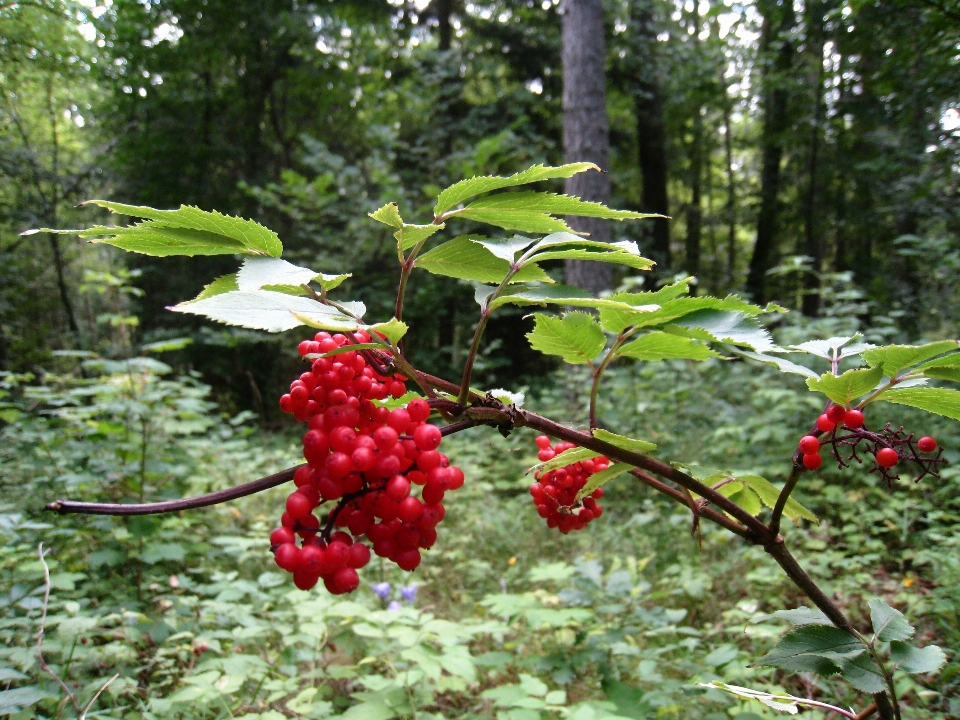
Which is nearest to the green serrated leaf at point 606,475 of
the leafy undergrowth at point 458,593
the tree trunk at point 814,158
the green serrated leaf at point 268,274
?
the leafy undergrowth at point 458,593

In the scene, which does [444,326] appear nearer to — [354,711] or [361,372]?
[354,711]

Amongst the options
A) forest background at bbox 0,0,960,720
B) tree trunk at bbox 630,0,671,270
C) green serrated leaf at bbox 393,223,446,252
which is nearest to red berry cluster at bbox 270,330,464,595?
green serrated leaf at bbox 393,223,446,252

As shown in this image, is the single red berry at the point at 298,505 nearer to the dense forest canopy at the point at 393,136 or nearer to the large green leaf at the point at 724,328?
the large green leaf at the point at 724,328

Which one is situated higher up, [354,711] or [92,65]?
[92,65]

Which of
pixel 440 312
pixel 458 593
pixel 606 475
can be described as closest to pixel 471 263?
pixel 606 475

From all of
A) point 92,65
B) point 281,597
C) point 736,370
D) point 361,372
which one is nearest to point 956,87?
point 736,370

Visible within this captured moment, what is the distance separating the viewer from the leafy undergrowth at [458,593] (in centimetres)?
171

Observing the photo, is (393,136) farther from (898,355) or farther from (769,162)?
(769,162)

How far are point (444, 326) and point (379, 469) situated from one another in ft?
23.7

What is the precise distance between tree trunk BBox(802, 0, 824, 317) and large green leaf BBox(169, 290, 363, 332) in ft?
23.0

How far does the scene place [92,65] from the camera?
6.83m

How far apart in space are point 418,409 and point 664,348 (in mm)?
370

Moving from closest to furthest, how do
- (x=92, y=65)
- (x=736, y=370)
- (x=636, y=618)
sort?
(x=636, y=618), (x=736, y=370), (x=92, y=65)

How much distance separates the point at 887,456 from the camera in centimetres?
75
